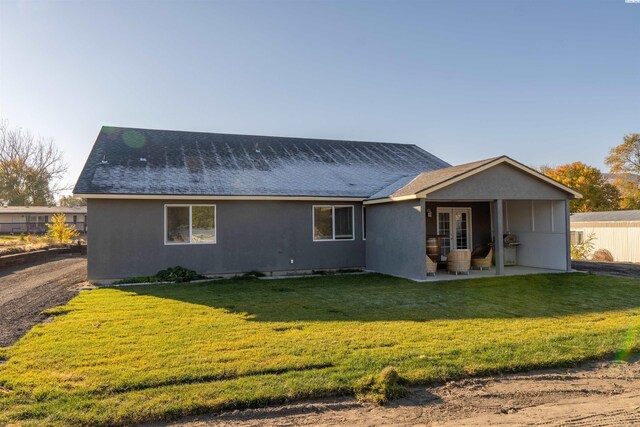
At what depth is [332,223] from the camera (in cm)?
1398

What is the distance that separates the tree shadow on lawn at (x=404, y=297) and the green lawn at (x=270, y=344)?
5 cm

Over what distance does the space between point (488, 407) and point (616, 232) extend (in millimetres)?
25036

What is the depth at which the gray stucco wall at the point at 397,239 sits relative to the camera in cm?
1141

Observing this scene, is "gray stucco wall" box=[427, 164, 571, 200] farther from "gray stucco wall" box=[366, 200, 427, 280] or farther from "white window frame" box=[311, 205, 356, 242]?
"white window frame" box=[311, 205, 356, 242]

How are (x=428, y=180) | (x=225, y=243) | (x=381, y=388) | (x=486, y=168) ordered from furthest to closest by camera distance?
(x=225, y=243)
(x=428, y=180)
(x=486, y=168)
(x=381, y=388)

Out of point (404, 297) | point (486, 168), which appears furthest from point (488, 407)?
point (486, 168)

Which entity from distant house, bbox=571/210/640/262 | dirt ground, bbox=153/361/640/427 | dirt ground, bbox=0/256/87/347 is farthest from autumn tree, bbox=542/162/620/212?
dirt ground, bbox=0/256/87/347

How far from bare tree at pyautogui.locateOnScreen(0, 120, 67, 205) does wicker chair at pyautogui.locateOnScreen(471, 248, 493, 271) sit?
44887 millimetres

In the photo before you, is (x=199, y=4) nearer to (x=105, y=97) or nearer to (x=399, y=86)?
(x=105, y=97)

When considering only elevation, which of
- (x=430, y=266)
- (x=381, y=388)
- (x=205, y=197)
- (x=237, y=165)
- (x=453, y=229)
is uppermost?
(x=237, y=165)

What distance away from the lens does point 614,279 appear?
38.1 ft

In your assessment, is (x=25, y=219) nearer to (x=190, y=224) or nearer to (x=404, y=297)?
(x=190, y=224)

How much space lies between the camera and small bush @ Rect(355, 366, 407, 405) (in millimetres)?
3998

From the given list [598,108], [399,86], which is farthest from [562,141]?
[399,86]
